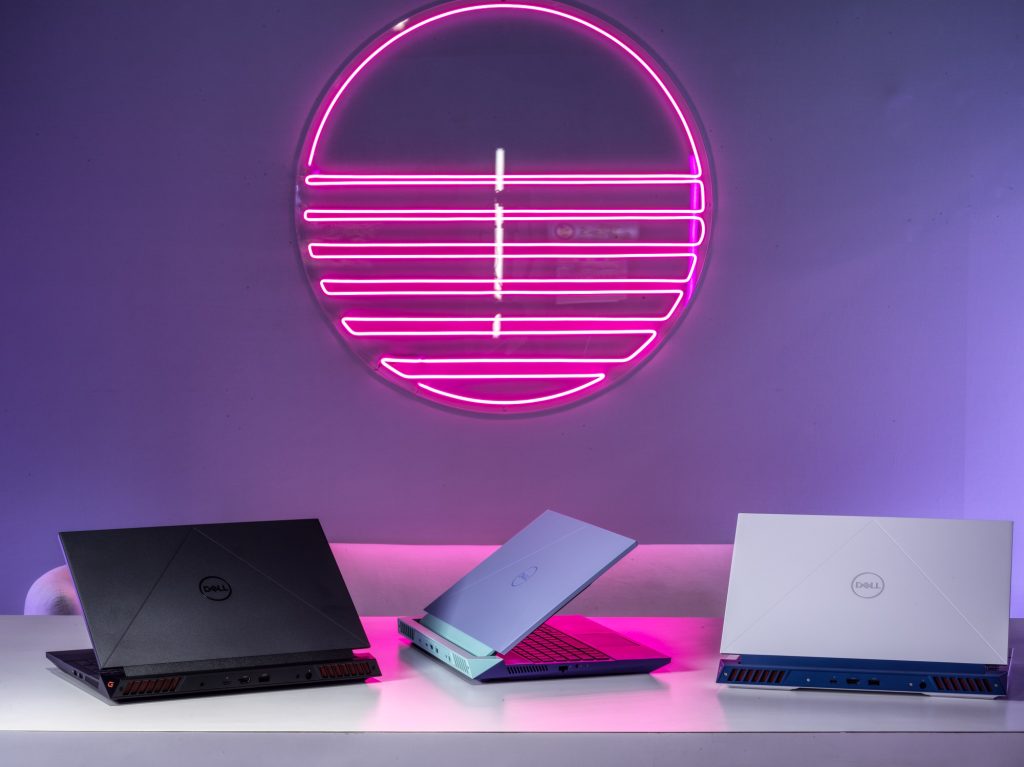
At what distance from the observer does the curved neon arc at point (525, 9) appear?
9.21ft

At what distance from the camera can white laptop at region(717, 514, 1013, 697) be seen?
1.21 meters

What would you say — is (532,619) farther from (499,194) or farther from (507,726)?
(499,194)

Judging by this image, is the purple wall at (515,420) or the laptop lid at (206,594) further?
the purple wall at (515,420)

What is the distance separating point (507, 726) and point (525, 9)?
2258 mm

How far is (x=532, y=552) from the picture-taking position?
4.61 feet

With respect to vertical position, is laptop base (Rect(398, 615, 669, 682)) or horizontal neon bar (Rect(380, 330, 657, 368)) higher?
horizontal neon bar (Rect(380, 330, 657, 368))

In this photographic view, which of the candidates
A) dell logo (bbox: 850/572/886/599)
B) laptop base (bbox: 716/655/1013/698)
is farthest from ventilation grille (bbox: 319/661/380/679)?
dell logo (bbox: 850/572/886/599)

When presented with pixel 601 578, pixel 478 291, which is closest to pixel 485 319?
pixel 478 291

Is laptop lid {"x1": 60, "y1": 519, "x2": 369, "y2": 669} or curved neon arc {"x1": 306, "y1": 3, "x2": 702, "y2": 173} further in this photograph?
curved neon arc {"x1": 306, "y1": 3, "x2": 702, "y2": 173}

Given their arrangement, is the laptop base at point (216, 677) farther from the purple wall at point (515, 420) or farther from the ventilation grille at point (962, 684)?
the purple wall at point (515, 420)

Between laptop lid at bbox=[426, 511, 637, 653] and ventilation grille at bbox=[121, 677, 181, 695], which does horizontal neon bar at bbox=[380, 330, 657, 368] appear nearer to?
laptop lid at bbox=[426, 511, 637, 653]

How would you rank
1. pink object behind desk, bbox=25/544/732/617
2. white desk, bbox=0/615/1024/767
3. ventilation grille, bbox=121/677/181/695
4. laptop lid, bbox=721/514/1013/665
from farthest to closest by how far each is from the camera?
pink object behind desk, bbox=25/544/732/617, laptop lid, bbox=721/514/1013/665, ventilation grille, bbox=121/677/181/695, white desk, bbox=0/615/1024/767

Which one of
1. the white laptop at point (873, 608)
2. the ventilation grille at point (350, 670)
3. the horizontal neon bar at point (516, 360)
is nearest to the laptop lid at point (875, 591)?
the white laptop at point (873, 608)

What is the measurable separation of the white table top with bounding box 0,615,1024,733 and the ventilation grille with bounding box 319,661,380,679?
0.04 feet
